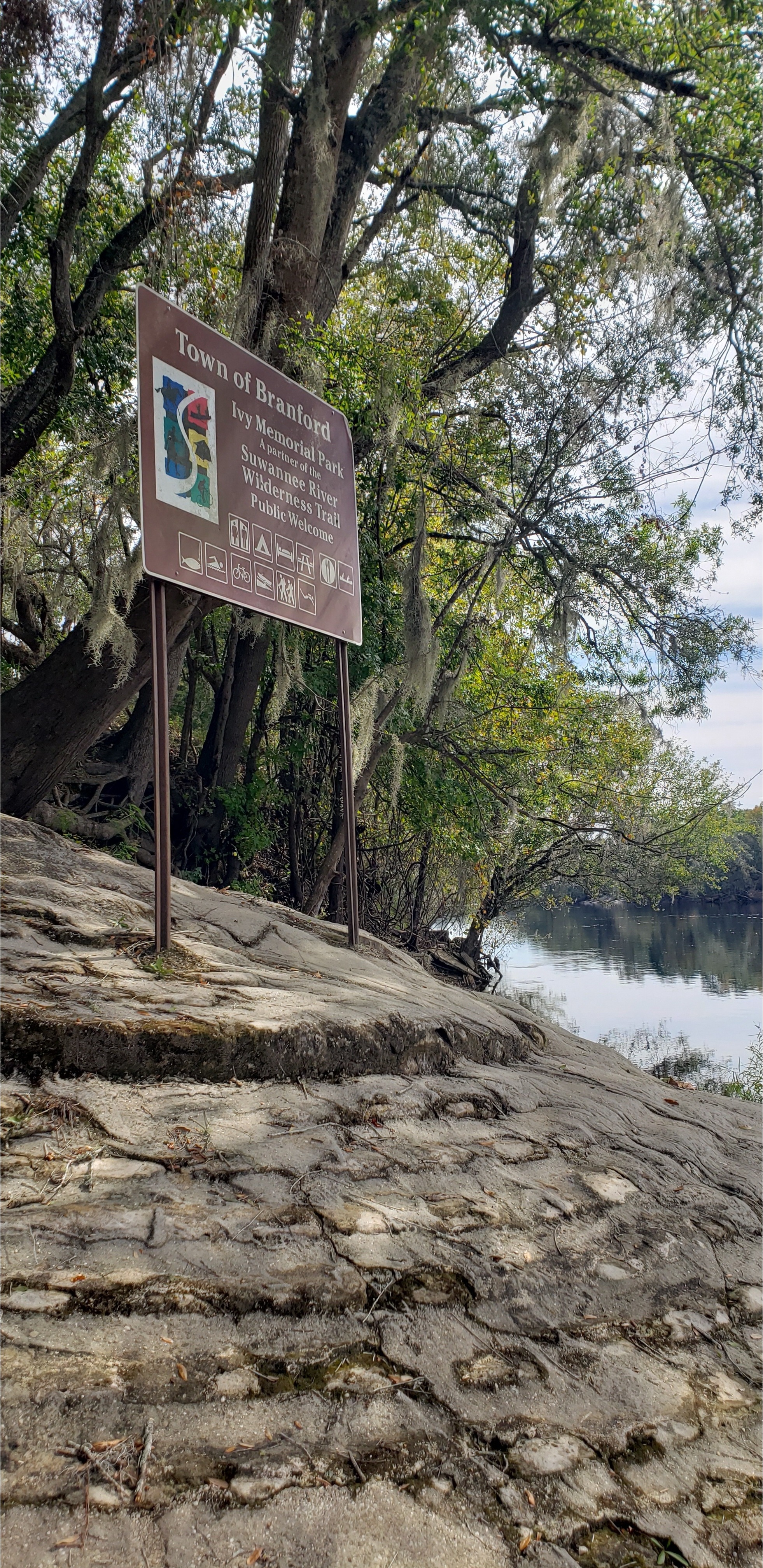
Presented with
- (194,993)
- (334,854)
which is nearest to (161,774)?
(194,993)

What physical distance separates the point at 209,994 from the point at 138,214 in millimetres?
6970

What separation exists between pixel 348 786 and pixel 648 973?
18.8 metres

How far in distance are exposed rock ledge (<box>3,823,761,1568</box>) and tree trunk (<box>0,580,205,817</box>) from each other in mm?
2431

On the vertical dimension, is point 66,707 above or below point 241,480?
below

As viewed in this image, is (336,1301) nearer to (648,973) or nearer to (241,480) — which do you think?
(241,480)

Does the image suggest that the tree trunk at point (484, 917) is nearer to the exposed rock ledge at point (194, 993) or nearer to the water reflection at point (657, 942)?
the water reflection at point (657, 942)

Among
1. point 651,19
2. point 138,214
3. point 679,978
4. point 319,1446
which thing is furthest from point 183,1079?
point 679,978

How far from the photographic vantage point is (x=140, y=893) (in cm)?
489

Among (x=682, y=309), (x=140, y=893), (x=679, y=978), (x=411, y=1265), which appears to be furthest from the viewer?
(x=679, y=978)

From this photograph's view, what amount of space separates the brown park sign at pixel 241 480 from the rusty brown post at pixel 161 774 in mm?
217

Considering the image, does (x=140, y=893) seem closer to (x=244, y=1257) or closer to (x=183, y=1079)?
(x=183, y=1079)

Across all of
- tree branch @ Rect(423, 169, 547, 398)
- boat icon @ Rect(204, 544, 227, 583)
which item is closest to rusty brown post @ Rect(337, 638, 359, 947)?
boat icon @ Rect(204, 544, 227, 583)

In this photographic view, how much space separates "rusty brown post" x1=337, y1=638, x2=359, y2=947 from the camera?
5.79 metres

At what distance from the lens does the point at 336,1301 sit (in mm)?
2160
